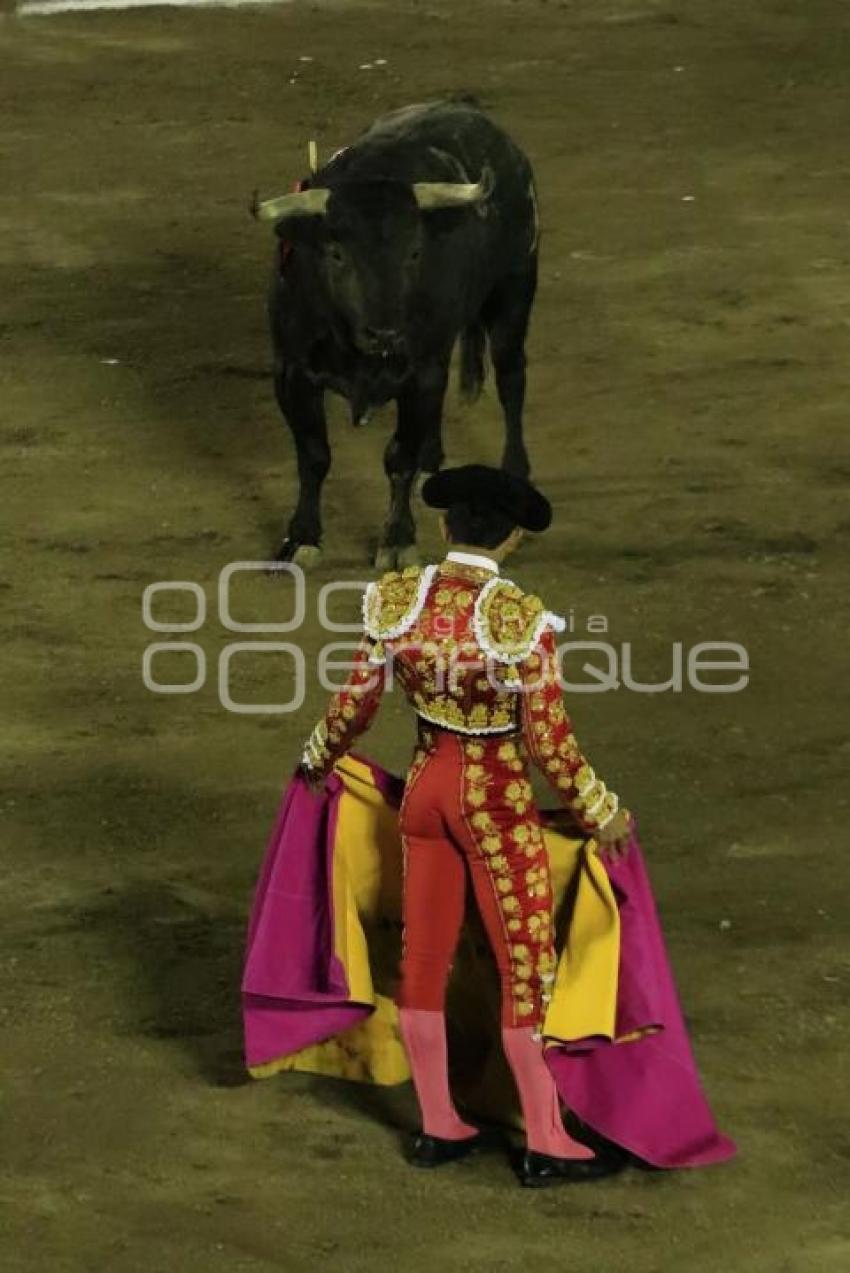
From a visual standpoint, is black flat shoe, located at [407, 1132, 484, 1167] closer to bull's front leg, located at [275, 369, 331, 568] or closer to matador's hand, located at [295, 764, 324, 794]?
matador's hand, located at [295, 764, 324, 794]

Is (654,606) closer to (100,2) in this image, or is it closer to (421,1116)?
(421,1116)

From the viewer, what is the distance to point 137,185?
47.8ft

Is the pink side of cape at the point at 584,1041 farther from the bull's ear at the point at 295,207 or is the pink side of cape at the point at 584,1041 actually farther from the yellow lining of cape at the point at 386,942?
the bull's ear at the point at 295,207

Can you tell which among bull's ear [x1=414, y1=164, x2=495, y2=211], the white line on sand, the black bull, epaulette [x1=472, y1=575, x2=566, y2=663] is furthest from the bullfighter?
the white line on sand

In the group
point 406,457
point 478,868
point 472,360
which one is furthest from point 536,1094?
point 472,360

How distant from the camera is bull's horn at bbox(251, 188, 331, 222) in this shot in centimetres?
982

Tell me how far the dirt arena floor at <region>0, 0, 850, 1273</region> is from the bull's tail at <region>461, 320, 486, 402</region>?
13.2 inches

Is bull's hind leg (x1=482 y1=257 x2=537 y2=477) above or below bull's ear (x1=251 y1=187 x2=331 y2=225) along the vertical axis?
below

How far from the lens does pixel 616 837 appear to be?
21.0 feet

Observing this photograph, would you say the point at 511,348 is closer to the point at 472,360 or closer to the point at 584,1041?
the point at 472,360

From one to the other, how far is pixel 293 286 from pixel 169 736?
1753 mm

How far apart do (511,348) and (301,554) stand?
130 centimetres

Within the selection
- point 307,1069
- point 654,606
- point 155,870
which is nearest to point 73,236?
point 654,606
